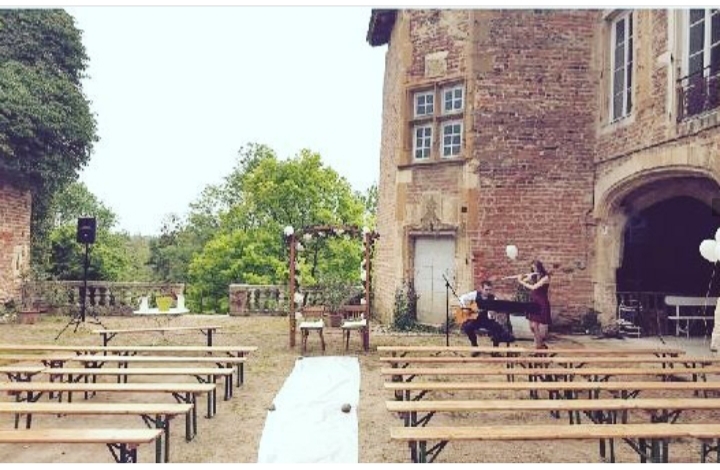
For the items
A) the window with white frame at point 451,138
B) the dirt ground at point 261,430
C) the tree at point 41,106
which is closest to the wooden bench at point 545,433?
the dirt ground at point 261,430

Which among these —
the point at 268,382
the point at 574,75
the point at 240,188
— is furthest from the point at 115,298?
the point at 240,188

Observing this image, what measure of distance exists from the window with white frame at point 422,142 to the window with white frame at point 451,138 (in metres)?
0.34

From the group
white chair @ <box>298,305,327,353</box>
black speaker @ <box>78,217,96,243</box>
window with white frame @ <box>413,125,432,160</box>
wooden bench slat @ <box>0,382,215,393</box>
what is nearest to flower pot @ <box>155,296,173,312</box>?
black speaker @ <box>78,217,96,243</box>

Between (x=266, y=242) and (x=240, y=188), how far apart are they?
8531mm

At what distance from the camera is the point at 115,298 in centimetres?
1495

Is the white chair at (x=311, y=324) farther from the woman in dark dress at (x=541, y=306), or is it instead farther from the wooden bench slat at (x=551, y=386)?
the wooden bench slat at (x=551, y=386)

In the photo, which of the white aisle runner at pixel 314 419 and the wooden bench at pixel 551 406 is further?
the white aisle runner at pixel 314 419

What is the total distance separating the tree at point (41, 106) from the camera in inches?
533

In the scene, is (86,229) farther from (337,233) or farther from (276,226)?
(276,226)

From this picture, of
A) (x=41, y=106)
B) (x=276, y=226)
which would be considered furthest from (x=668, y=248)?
(x=276, y=226)

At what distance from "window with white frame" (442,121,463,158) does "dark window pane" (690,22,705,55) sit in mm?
4312

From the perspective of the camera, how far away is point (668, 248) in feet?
42.5

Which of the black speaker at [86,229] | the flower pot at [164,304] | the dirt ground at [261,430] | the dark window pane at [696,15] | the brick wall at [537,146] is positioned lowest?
the dirt ground at [261,430]

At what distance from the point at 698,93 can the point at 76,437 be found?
30.2ft
